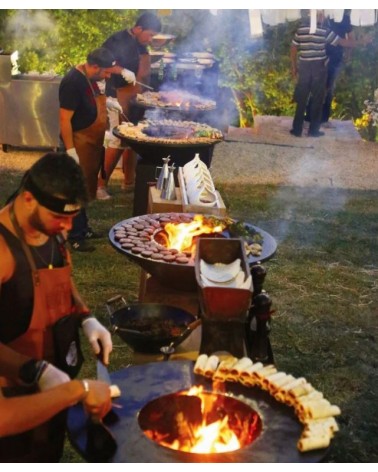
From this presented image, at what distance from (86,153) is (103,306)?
2356 millimetres

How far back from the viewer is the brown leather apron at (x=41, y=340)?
3.46 meters

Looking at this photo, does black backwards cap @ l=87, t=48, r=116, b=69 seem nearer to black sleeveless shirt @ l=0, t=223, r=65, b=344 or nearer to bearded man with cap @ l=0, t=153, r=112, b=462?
bearded man with cap @ l=0, t=153, r=112, b=462

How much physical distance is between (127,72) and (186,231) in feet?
18.4

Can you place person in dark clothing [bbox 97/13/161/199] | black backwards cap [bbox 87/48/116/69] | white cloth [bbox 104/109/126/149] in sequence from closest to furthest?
black backwards cap [bbox 87/48/116/69] < white cloth [bbox 104/109/126/149] < person in dark clothing [bbox 97/13/161/199]

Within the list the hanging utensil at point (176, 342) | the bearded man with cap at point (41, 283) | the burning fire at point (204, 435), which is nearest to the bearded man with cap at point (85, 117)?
the hanging utensil at point (176, 342)

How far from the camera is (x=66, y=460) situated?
4676 mm

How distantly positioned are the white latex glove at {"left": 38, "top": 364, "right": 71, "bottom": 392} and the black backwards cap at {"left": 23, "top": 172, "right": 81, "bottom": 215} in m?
0.75

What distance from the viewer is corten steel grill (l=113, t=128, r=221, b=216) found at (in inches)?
341

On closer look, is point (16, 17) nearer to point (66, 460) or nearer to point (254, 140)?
point (254, 140)

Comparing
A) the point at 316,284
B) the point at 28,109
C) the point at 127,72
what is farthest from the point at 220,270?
the point at 28,109

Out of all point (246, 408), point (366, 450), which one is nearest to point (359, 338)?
point (366, 450)

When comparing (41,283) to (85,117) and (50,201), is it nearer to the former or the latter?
(50,201)

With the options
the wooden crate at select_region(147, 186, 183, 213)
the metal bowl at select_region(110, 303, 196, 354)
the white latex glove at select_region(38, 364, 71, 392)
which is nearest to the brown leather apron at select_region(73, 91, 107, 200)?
the wooden crate at select_region(147, 186, 183, 213)

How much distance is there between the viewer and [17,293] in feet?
11.1
